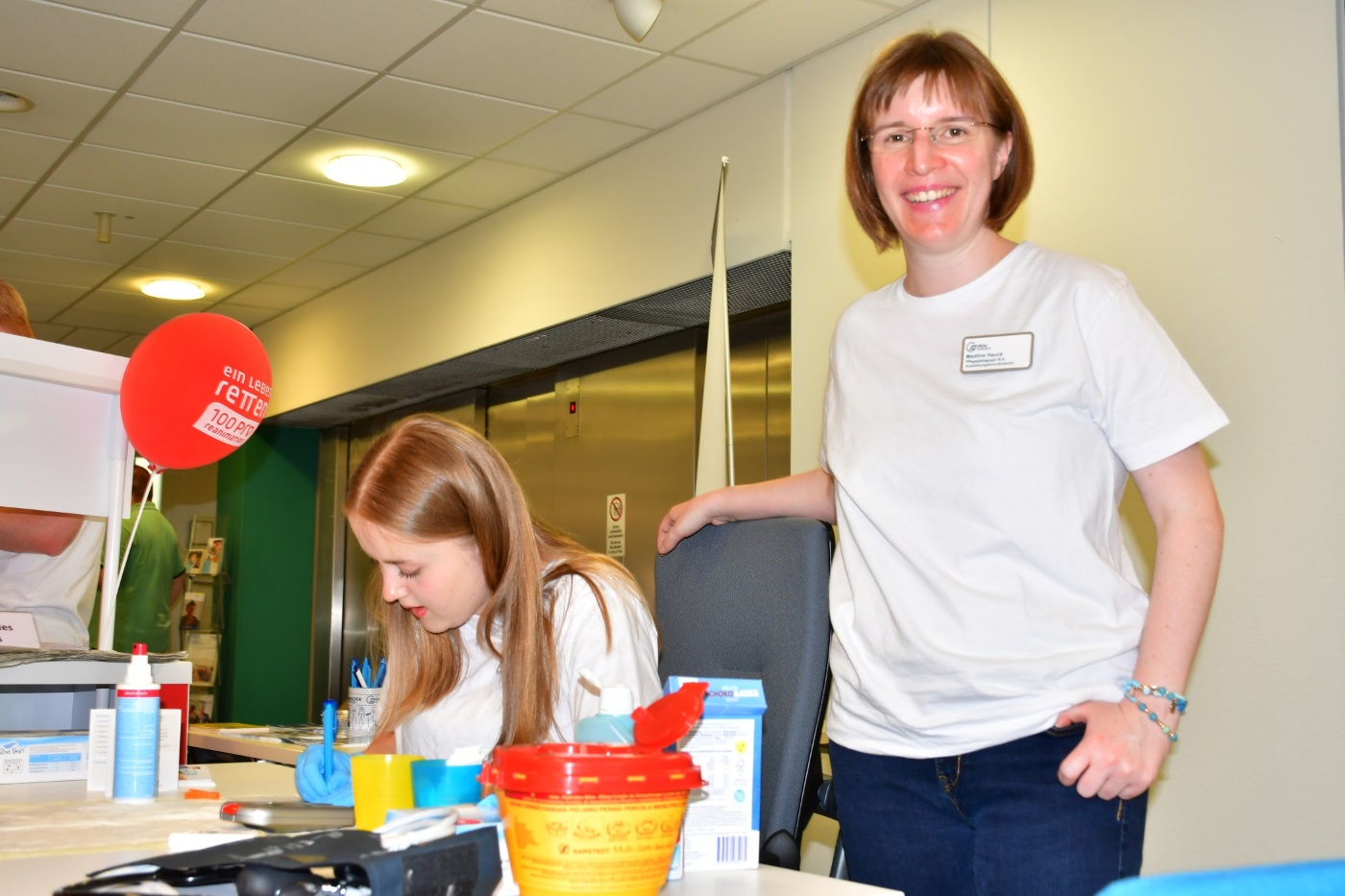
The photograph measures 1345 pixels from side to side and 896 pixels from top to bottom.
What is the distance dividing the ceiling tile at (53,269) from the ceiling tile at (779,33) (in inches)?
135

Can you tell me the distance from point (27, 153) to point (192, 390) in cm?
236

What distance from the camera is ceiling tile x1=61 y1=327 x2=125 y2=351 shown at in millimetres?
6879

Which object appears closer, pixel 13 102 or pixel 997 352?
pixel 997 352

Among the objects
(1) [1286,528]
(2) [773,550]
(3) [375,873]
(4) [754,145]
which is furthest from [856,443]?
(4) [754,145]

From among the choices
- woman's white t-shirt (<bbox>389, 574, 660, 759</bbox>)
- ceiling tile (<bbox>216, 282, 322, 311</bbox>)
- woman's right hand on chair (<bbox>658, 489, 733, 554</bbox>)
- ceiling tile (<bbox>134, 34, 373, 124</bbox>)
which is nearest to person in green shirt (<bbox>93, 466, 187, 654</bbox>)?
ceiling tile (<bbox>216, 282, 322, 311</bbox>)

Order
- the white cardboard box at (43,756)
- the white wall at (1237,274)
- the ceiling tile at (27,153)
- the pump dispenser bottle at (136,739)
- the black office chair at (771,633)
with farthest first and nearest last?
the ceiling tile at (27,153) → the white wall at (1237,274) → the white cardboard box at (43,756) → the pump dispenser bottle at (136,739) → the black office chair at (771,633)

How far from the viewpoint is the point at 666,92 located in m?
3.80

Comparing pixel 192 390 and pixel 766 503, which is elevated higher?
pixel 192 390

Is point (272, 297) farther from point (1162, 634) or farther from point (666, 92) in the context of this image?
point (1162, 634)

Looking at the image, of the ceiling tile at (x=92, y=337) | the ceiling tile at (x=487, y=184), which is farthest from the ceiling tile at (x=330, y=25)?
the ceiling tile at (x=92, y=337)

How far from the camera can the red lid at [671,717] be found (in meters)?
1.03

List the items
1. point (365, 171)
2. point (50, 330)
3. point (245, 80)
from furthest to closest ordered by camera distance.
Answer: point (50, 330) → point (365, 171) → point (245, 80)

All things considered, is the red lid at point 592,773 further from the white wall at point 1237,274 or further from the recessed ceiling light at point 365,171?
the recessed ceiling light at point 365,171

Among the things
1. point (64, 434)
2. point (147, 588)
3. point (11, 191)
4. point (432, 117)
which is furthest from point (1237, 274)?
point (147, 588)
